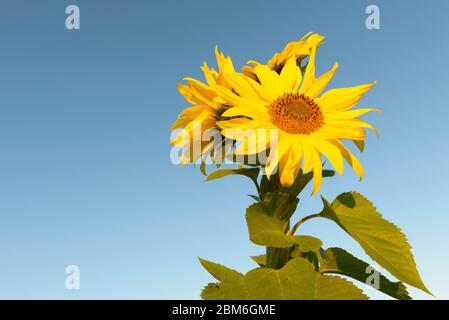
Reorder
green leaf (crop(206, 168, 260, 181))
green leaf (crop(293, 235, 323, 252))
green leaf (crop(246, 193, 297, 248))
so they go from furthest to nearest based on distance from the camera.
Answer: green leaf (crop(206, 168, 260, 181)) < green leaf (crop(246, 193, 297, 248)) < green leaf (crop(293, 235, 323, 252))

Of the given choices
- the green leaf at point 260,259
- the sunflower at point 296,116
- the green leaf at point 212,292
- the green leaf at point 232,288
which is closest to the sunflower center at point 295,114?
the sunflower at point 296,116

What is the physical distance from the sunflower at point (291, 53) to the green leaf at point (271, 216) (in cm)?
80

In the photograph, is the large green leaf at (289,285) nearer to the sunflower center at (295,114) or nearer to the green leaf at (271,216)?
the green leaf at (271,216)

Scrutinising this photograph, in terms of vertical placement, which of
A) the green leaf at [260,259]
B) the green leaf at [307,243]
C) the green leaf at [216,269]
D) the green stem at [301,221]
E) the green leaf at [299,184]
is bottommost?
the green leaf at [216,269]

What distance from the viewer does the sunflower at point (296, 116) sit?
2.41m

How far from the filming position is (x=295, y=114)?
252cm

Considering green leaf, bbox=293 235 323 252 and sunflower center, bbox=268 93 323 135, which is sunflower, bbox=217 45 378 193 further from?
green leaf, bbox=293 235 323 252

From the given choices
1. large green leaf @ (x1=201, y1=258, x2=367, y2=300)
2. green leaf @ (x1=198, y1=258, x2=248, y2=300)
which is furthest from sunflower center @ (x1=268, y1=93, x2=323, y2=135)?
green leaf @ (x1=198, y1=258, x2=248, y2=300)

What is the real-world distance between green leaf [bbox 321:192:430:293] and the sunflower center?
414 mm

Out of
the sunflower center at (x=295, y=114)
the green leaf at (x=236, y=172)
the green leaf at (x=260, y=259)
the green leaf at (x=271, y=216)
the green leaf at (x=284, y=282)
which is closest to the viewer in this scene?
the green leaf at (x=284, y=282)

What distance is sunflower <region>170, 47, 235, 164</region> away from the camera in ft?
8.89

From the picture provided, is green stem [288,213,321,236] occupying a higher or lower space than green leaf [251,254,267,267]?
higher

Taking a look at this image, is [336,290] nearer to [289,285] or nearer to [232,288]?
[289,285]

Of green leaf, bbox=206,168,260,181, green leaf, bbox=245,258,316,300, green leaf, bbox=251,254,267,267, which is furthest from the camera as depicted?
green leaf, bbox=251,254,267,267
